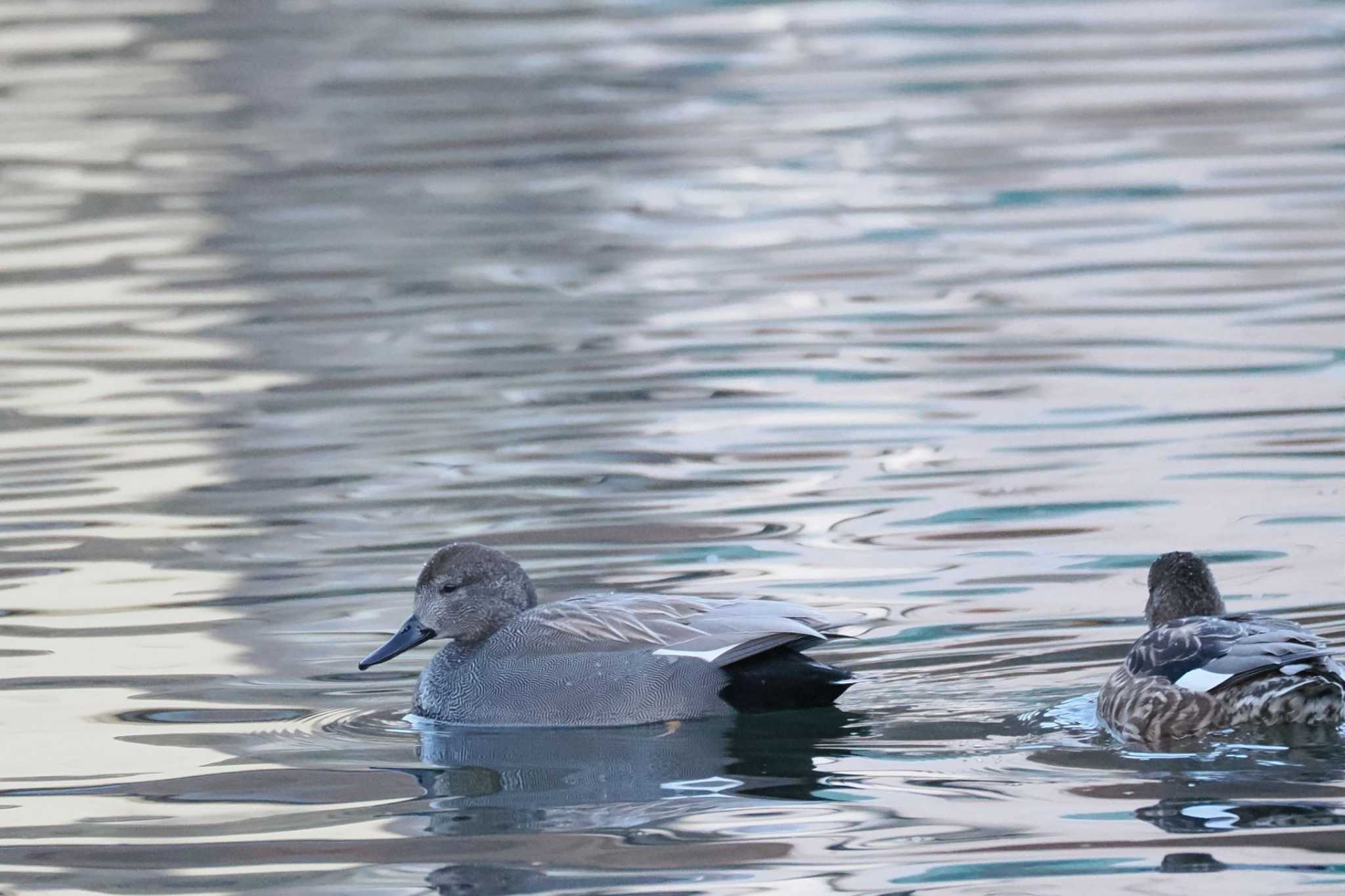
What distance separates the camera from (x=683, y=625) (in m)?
8.01

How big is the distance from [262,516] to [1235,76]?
15688mm

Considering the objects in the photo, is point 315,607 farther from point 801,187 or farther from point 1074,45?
point 1074,45

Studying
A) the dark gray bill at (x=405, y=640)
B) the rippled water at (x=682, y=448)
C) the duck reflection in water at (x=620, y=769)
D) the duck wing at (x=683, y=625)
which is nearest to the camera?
the rippled water at (x=682, y=448)

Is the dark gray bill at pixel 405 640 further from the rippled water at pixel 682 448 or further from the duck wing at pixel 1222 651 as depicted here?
the duck wing at pixel 1222 651

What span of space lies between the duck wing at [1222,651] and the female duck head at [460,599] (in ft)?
6.94

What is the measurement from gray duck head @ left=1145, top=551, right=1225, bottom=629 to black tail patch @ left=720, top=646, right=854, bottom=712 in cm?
96

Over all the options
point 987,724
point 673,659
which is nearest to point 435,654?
point 673,659

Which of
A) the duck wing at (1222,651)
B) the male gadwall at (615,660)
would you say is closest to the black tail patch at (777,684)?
the male gadwall at (615,660)

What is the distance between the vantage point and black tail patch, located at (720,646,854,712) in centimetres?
789

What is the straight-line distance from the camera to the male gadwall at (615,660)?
7.90 meters

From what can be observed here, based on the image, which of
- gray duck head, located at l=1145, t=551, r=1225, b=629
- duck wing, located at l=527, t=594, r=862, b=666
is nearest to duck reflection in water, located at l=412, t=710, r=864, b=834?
duck wing, located at l=527, t=594, r=862, b=666

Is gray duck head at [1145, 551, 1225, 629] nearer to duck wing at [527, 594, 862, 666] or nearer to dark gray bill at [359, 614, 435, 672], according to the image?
duck wing at [527, 594, 862, 666]

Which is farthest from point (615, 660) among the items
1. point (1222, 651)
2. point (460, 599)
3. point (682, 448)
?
point (682, 448)

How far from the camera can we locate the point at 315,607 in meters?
9.66
